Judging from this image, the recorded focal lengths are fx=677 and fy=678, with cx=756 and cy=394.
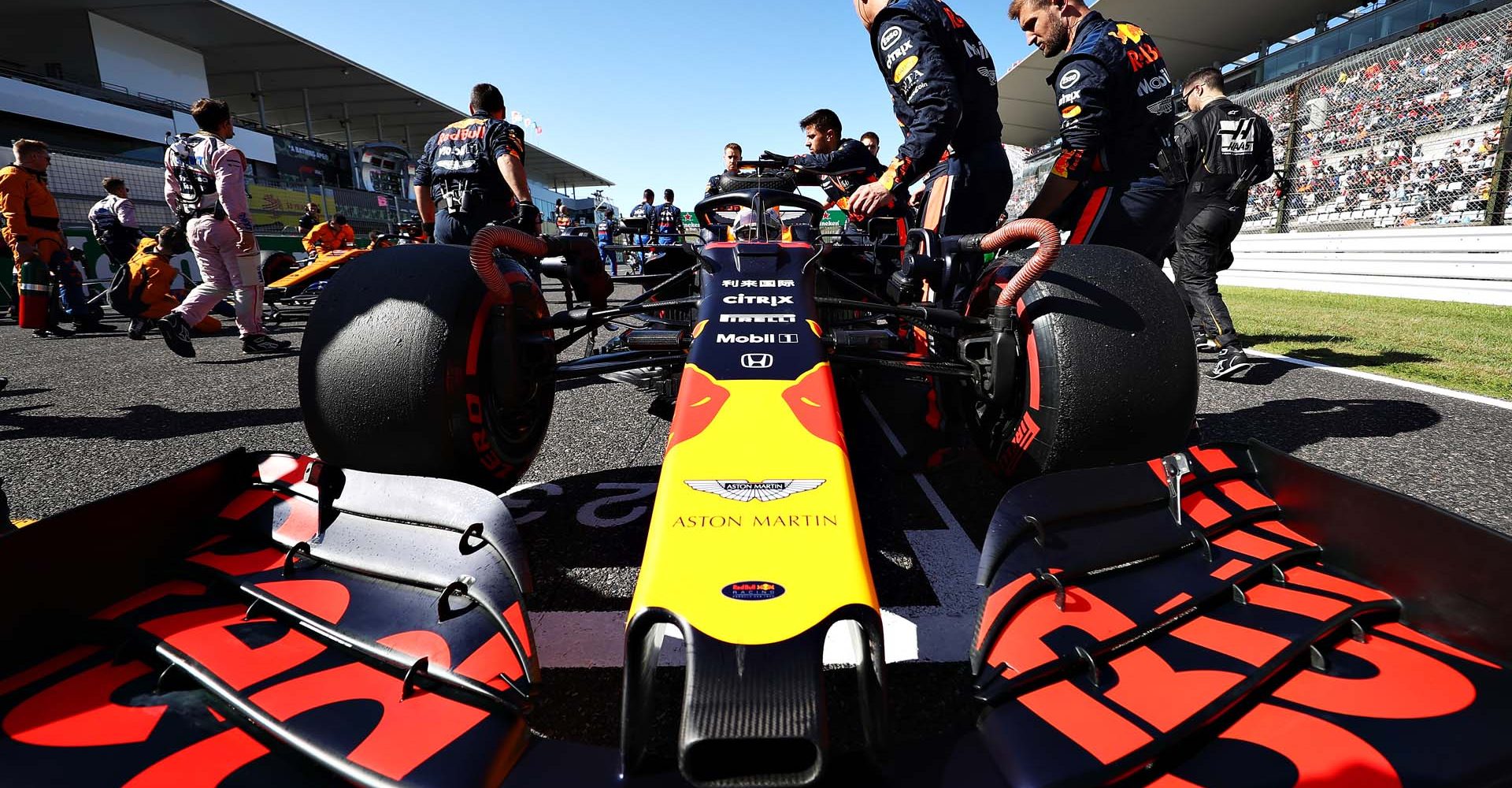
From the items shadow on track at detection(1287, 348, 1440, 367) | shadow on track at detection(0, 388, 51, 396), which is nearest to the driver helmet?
shadow on track at detection(1287, 348, 1440, 367)

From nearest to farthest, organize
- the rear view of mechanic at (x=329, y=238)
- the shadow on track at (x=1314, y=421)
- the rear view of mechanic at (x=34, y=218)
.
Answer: the shadow on track at (x=1314, y=421), the rear view of mechanic at (x=34, y=218), the rear view of mechanic at (x=329, y=238)

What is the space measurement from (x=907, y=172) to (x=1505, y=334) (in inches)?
241

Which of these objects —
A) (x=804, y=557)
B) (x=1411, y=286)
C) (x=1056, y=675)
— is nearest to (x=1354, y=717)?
(x=1056, y=675)

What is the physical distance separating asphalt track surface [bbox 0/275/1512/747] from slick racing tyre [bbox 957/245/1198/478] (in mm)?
469

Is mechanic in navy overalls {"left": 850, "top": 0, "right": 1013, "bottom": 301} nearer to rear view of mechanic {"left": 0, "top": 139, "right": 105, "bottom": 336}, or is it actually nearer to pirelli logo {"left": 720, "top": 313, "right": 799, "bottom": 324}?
pirelli logo {"left": 720, "top": 313, "right": 799, "bottom": 324}

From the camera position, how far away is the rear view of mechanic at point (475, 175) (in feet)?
13.6

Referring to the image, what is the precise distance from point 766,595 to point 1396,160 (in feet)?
54.3

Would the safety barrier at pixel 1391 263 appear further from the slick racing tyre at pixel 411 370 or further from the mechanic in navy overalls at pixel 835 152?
the slick racing tyre at pixel 411 370

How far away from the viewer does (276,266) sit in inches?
375

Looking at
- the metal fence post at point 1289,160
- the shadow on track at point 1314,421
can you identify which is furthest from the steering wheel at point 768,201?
Answer: the metal fence post at point 1289,160

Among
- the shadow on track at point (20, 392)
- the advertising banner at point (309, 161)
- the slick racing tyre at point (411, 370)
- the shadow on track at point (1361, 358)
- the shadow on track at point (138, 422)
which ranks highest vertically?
the advertising banner at point (309, 161)

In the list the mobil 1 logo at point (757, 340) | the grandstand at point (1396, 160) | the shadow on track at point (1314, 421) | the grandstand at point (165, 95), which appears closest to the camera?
the mobil 1 logo at point (757, 340)

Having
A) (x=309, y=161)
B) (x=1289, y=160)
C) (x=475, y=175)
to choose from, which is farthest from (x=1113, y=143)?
(x=309, y=161)

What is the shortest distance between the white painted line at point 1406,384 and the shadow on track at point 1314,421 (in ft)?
1.09
